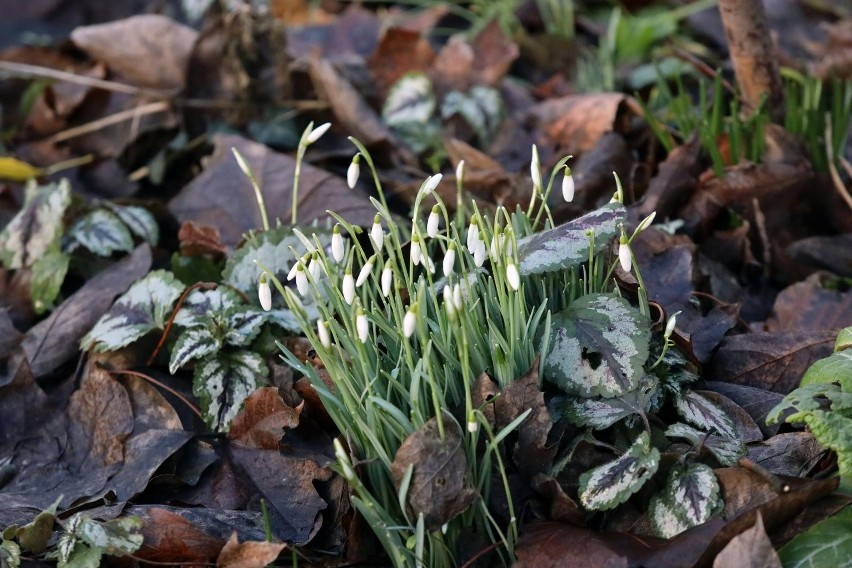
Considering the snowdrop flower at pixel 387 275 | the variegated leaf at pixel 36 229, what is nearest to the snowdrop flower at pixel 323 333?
the snowdrop flower at pixel 387 275

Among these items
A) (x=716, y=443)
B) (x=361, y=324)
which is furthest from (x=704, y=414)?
(x=361, y=324)

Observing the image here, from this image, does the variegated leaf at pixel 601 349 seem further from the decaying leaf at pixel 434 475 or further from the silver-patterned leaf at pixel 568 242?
the decaying leaf at pixel 434 475

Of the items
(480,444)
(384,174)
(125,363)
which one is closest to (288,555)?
(480,444)

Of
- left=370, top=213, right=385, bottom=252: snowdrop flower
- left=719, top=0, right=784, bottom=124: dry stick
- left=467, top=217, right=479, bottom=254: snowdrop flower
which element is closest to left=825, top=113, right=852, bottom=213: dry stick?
left=719, top=0, right=784, bottom=124: dry stick

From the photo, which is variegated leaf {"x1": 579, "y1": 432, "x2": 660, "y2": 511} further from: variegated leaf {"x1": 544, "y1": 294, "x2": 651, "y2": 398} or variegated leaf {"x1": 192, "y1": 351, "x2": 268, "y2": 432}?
variegated leaf {"x1": 192, "y1": 351, "x2": 268, "y2": 432}

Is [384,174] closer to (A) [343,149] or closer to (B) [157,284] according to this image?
(A) [343,149]

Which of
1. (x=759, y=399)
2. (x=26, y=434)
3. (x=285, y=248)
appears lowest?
(x=26, y=434)
